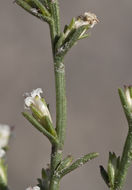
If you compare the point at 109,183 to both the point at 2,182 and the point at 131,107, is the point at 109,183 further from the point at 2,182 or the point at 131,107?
the point at 2,182

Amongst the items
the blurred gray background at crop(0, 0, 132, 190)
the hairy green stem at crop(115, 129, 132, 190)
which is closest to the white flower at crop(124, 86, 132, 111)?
the hairy green stem at crop(115, 129, 132, 190)

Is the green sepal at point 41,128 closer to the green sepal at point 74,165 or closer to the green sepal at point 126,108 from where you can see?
the green sepal at point 74,165

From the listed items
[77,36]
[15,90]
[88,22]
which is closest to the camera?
[77,36]

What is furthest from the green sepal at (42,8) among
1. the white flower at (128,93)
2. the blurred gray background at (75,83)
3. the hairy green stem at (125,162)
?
the blurred gray background at (75,83)

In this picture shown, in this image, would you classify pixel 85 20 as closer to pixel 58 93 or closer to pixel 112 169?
pixel 58 93

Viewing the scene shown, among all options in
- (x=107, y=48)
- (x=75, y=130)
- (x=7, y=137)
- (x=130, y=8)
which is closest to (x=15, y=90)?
(x=75, y=130)

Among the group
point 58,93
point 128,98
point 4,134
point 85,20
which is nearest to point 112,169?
point 128,98

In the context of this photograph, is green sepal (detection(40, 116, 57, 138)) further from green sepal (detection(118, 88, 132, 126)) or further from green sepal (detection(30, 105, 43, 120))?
green sepal (detection(118, 88, 132, 126))
